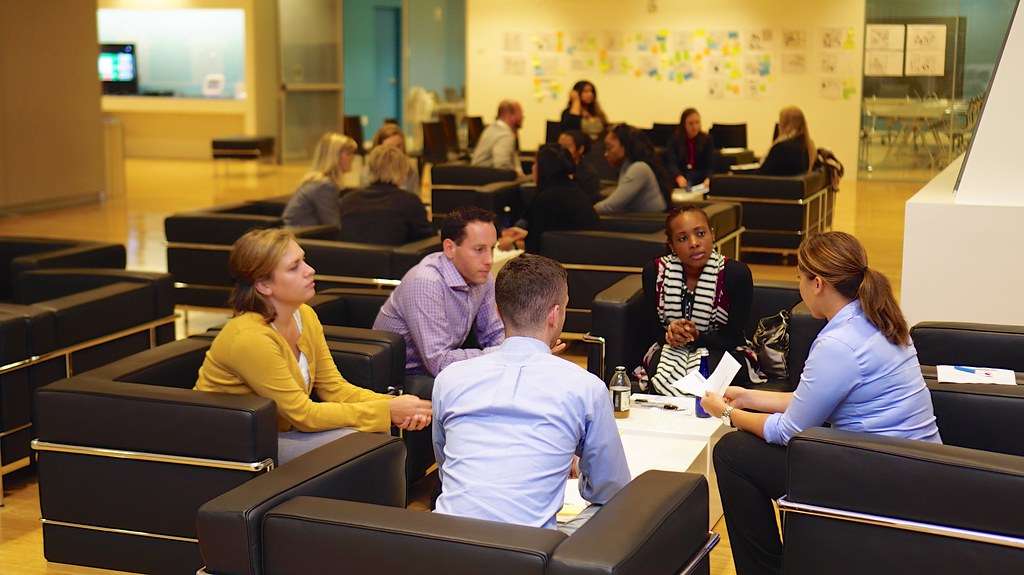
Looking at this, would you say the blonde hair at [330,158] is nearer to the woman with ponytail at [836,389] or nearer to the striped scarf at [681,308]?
the striped scarf at [681,308]

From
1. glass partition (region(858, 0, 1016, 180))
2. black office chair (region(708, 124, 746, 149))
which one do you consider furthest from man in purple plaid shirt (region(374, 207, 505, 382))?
glass partition (region(858, 0, 1016, 180))

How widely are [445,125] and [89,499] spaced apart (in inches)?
512

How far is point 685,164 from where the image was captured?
1200cm

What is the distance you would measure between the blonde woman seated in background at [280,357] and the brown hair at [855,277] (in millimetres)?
1377

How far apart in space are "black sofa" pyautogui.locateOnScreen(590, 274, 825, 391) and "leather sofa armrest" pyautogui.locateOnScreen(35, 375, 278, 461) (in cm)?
199

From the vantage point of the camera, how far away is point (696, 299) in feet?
16.5

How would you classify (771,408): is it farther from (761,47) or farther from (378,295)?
(761,47)

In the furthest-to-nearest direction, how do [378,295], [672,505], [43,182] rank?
[43,182] < [378,295] < [672,505]

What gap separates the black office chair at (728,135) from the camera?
1482 centimetres

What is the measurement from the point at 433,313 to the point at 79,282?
6.93ft

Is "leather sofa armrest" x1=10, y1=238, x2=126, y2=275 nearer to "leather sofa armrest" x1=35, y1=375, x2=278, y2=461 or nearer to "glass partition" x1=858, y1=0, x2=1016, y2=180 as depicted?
"leather sofa armrest" x1=35, y1=375, x2=278, y2=461

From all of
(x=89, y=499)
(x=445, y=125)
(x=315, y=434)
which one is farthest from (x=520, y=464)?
(x=445, y=125)

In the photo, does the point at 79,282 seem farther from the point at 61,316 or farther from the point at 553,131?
the point at 553,131

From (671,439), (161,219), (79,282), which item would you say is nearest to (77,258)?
(79,282)
